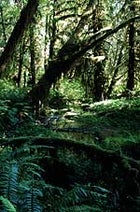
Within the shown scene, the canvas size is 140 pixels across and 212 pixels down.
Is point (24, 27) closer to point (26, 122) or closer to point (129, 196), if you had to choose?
point (26, 122)

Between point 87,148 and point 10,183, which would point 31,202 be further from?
point 87,148

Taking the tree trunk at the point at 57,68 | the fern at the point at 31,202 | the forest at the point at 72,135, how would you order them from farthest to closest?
the tree trunk at the point at 57,68
the forest at the point at 72,135
the fern at the point at 31,202

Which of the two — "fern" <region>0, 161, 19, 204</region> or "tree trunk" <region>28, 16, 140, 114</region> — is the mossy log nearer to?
"fern" <region>0, 161, 19, 204</region>

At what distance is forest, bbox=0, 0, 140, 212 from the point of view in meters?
3.91

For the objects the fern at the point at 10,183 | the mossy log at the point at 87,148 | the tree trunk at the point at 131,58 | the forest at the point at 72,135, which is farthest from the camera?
the tree trunk at the point at 131,58

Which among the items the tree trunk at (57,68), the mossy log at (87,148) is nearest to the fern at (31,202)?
the mossy log at (87,148)

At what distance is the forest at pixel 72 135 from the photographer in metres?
3.91

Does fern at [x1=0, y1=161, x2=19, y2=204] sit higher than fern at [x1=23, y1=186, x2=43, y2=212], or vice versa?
fern at [x1=0, y1=161, x2=19, y2=204]

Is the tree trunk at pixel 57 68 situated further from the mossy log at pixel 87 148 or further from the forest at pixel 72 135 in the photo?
the mossy log at pixel 87 148

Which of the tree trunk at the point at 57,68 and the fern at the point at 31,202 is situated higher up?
the tree trunk at the point at 57,68

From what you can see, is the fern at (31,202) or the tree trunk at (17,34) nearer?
the fern at (31,202)

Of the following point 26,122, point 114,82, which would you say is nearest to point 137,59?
point 114,82

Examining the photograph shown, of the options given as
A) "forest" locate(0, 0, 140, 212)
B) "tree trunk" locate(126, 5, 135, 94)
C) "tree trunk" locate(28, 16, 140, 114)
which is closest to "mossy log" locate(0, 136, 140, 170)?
"forest" locate(0, 0, 140, 212)

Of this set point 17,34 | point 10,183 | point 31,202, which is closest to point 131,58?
point 17,34
